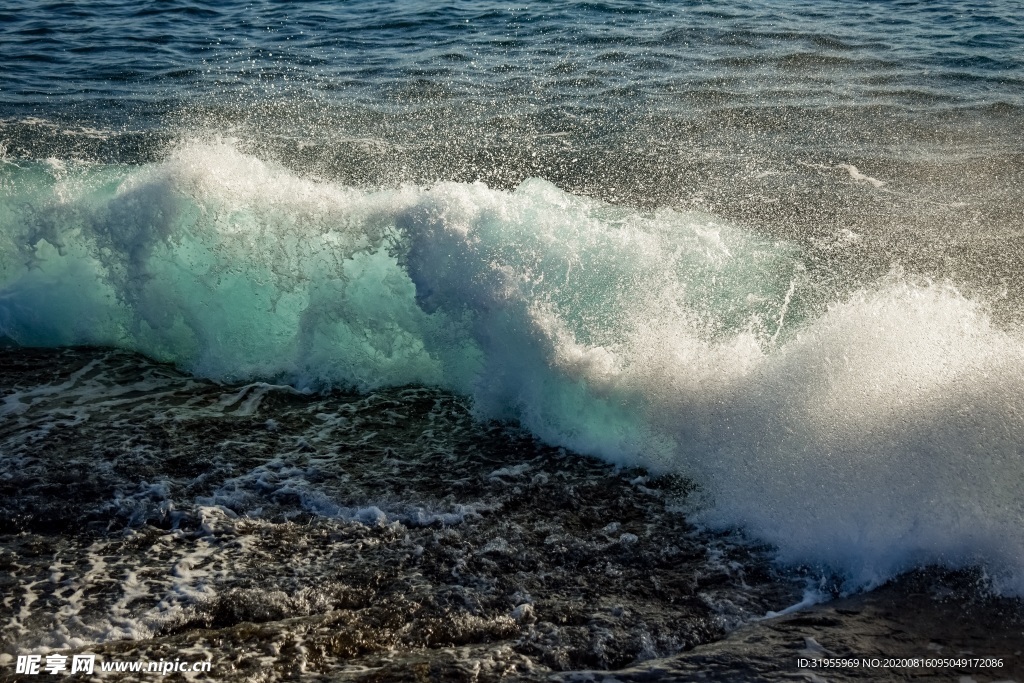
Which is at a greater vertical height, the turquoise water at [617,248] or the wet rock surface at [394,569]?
the turquoise water at [617,248]

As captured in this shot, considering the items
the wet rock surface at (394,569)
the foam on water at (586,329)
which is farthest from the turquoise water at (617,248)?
the wet rock surface at (394,569)

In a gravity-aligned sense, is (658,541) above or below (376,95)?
below

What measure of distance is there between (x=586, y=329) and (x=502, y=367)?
69cm

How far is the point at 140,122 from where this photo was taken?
11.6 meters

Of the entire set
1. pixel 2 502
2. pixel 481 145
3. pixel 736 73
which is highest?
pixel 736 73

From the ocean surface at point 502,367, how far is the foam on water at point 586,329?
0.03 metres

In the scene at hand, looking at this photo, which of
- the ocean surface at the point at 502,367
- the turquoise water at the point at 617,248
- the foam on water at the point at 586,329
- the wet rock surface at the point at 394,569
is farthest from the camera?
the turquoise water at the point at 617,248

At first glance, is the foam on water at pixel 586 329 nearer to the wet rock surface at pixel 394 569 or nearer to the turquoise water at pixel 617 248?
the turquoise water at pixel 617 248

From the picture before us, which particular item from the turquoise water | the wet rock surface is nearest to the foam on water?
the turquoise water

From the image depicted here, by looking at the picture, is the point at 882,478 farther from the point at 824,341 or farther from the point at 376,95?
the point at 376,95

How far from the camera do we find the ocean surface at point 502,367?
477 cm

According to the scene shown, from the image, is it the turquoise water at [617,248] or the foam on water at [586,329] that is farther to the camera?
the turquoise water at [617,248]

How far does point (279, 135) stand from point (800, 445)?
7668 millimetres

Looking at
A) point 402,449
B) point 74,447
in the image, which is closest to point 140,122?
point 74,447
